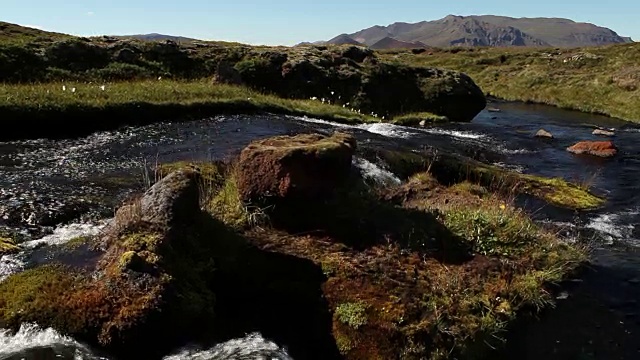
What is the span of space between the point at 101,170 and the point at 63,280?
30.5 ft

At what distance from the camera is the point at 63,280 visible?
976 centimetres

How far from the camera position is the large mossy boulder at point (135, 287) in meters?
8.82

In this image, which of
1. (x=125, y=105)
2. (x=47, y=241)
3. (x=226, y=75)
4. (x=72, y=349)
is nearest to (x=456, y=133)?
(x=226, y=75)

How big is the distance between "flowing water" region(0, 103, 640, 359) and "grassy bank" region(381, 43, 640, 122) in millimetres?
20030

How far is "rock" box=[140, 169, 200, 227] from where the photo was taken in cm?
1120

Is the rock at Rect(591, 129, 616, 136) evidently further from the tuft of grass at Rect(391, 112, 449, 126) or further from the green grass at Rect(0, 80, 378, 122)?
the green grass at Rect(0, 80, 378, 122)

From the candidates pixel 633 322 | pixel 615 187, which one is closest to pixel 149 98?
pixel 615 187

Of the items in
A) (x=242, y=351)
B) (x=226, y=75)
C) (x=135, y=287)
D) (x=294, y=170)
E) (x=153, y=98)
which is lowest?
(x=242, y=351)

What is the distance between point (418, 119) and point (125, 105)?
19.7m

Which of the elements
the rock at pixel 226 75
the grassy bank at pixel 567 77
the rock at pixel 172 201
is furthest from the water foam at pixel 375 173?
the grassy bank at pixel 567 77

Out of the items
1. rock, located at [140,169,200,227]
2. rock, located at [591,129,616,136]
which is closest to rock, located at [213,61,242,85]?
rock, located at [591,129,616,136]

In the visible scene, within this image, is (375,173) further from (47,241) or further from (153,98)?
(153,98)

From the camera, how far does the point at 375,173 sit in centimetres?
1967

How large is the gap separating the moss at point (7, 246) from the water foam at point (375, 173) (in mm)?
10797
